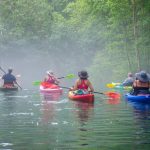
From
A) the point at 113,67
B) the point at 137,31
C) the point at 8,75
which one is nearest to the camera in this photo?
the point at 8,75

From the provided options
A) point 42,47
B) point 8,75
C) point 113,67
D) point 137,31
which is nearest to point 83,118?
point 8,75

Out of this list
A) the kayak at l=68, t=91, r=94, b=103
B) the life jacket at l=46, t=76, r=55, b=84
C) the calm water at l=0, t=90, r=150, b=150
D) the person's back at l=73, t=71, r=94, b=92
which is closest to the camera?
the calm water at l=0, t=90, r=150, b=150

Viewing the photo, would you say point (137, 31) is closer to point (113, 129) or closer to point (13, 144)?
point (113, 129)

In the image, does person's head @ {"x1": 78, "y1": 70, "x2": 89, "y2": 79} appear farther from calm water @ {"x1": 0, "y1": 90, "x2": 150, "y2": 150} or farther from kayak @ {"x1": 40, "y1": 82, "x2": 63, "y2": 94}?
kayak @ {"x1": 40, "y1": 82, "x2": 63, "y2": 94}

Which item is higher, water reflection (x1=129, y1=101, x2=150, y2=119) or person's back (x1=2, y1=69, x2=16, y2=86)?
person's back (x1=2, y1=69, x2=16, y2=86)

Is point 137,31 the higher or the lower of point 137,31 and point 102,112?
the higher

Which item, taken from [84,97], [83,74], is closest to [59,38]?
[83,74]

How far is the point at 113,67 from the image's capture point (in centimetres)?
5153

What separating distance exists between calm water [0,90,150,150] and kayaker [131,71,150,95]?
1.47m

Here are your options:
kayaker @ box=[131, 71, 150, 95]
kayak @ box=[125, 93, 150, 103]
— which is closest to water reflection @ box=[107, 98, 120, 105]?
kayak @ box=[125, 93, 150, 103]

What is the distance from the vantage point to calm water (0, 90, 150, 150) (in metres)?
12.7

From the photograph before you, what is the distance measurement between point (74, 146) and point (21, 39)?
168 feet

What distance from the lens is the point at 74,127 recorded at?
1557cm

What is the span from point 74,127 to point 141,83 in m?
9.31
